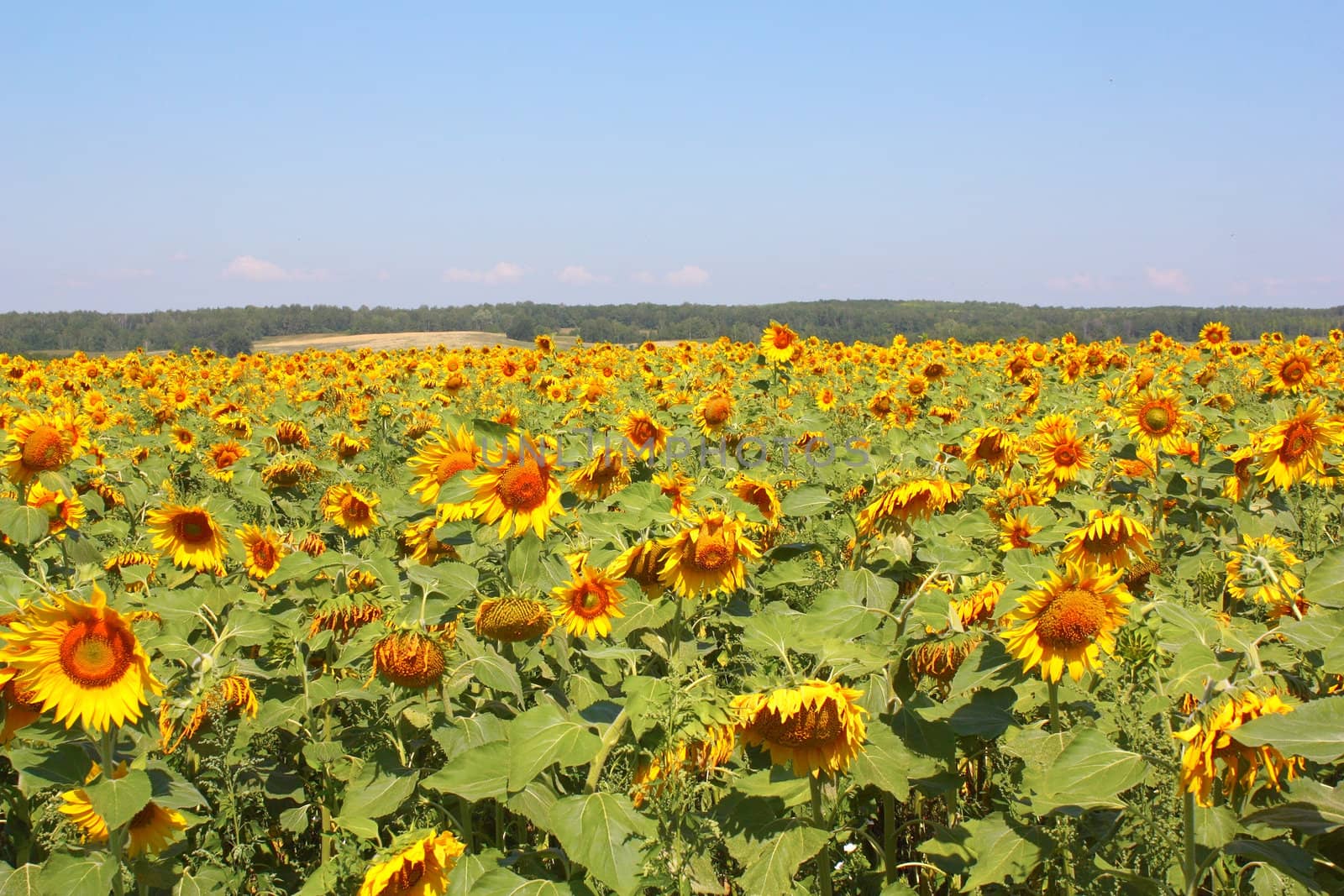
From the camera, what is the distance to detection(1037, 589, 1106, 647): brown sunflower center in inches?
76.2

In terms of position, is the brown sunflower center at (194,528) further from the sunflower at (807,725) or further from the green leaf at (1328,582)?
the green leaf at (1328,582)

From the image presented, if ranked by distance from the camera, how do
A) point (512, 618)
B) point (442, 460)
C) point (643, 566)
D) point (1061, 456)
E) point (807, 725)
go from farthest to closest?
1. point (1061, 456)
2. point (442, 460)
3. point (643, 566)
4. point (512, 618)
5. point (807, 725)

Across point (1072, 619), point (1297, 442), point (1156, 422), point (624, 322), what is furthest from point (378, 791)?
point (624, 322)

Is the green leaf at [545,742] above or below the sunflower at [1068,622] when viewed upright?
below

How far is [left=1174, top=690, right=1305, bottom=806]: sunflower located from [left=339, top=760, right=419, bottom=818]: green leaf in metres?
1.87

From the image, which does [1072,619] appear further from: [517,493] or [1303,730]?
[517,493]

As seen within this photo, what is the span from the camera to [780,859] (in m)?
1.89

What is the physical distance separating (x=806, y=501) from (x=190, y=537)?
8.47ft

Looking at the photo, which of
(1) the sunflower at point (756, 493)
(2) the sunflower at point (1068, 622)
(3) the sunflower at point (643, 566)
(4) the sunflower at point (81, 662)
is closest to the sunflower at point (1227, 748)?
(2) the sunflower at point (1068, 622)

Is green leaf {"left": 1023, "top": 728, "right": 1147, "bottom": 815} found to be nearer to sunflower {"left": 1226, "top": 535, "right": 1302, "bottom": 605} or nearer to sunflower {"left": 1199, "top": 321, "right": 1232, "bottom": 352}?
sunflower {"left": 1226, "top": 535, "right": 1302, "bottom": 605}

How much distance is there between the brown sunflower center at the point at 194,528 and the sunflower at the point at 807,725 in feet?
8.74

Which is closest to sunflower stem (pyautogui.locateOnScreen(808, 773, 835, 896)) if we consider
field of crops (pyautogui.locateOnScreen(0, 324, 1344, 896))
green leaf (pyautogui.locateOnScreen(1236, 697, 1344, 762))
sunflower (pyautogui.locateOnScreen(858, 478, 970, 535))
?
field of crops (pyautogui.locateOnScreen(0, 324, 1344, 896))

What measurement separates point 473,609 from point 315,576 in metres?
1.24

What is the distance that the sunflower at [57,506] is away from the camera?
3715 millimetres
